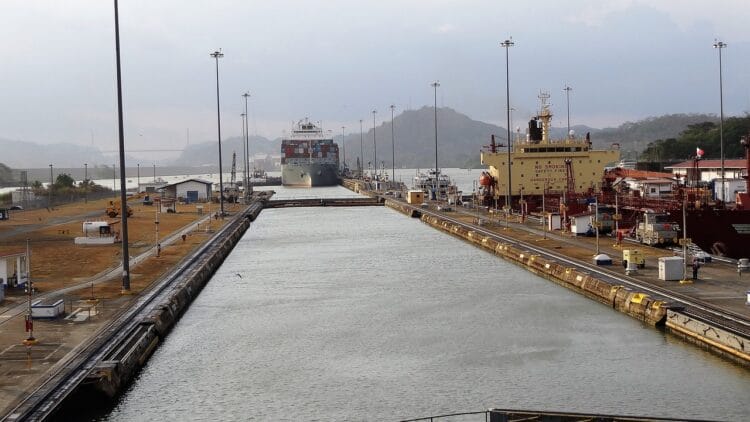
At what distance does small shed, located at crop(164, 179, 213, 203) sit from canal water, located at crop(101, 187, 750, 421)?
68.6m

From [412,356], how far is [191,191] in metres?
89.4

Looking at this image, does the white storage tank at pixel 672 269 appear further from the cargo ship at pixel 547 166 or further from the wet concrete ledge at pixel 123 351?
the cargo ship at pixel 547 166

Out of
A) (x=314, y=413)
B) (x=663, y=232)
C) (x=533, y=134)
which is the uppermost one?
(x=533, y=134)

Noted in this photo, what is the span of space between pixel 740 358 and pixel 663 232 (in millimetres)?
21409

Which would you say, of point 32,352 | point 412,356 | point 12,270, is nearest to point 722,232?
point 412,356

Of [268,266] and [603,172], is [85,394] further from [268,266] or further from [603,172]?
[603,172]

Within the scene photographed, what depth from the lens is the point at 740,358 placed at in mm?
23719

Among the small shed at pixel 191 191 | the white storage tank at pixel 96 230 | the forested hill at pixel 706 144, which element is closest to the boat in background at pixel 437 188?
→ the small shed at pixel 191 191

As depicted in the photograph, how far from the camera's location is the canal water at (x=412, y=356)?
854 inches

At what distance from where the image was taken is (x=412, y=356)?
2688 centimetres

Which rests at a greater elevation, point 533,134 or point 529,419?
point 533,134

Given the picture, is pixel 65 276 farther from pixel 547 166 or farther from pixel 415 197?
pixel 415 197

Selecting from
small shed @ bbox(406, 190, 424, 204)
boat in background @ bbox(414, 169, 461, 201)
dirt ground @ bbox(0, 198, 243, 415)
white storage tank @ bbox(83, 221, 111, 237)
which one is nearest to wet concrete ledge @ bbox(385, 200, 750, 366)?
dirt ground @ bbox(0, 198, 243, 415)

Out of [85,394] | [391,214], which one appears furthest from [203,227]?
[85,394]
